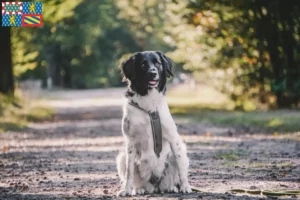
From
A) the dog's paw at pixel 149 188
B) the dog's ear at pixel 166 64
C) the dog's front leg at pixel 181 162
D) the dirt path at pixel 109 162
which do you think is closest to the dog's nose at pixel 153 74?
the dog's ear at pixel 166 64

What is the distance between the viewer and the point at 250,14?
27.9m

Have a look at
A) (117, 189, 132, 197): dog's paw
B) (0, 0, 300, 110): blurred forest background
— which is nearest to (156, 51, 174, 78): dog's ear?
(117, 189, 132, 197): dog's paw

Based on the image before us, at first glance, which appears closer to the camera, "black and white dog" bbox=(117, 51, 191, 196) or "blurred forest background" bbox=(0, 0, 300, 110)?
"black and white dog" bbox=(117, 51, 191, 196)

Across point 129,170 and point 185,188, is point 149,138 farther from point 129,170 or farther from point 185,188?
point 185,188

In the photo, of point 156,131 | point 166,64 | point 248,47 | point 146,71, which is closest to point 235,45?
point 248,47

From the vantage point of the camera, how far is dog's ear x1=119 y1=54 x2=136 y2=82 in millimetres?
8578

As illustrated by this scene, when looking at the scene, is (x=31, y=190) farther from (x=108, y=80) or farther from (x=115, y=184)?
(x=108, y=80)

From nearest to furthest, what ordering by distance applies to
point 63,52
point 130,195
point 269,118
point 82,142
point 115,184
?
point 130,195 → point 115,184 → point 82,142 → point 269,118 → point 63,52

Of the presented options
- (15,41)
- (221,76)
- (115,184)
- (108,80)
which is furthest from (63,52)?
(115,184)

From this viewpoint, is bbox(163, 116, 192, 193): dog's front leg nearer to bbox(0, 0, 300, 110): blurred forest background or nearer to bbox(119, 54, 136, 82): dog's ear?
bbox(119, 54, 136, 82): dog's ear

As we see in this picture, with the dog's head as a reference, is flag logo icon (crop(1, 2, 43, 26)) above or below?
above

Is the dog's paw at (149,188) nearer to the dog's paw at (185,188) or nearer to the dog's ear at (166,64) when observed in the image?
the dog's paw at (185,188)

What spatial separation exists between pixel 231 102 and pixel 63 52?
157 feet

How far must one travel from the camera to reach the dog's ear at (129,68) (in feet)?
28.1
